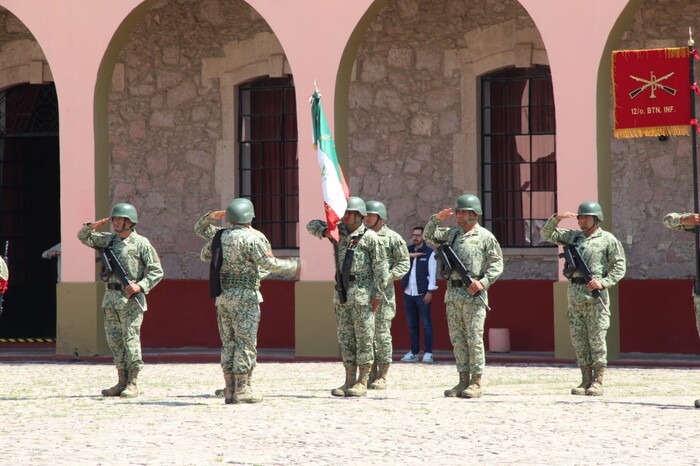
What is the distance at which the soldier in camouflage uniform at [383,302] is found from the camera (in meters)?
13.4

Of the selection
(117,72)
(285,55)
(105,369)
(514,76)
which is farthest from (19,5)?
(514,76)

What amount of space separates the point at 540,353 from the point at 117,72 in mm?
6602

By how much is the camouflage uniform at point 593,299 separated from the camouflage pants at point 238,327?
280cm

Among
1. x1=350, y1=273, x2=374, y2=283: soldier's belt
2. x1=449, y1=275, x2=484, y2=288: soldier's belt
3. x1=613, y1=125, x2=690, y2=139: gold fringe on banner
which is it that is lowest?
x1=449, y1=275, x2=484, y2=288: soldier's belt

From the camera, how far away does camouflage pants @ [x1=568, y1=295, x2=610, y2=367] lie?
42.2 feet

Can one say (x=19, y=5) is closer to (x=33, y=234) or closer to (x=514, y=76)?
(x=33, y=234)

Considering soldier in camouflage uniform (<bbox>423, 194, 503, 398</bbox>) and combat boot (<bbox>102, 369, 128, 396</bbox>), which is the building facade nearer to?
soldier in camouflage uniform (<bbox>423, 194, 503, 398</bbox>)

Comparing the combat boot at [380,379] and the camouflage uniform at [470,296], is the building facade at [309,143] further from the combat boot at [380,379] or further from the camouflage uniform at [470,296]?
the camouflage uniform at [470,296]

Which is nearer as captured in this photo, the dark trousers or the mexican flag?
the mexican flag

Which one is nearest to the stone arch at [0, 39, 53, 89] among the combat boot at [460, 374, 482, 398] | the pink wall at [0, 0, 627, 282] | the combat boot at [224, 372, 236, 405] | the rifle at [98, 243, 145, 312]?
the pink wall at [0, 0, 627, 282]

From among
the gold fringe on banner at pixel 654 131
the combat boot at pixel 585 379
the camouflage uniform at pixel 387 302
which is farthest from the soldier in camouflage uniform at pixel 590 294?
the gold fringe on banner at pixel 654 131

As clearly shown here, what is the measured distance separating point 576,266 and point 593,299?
321mm

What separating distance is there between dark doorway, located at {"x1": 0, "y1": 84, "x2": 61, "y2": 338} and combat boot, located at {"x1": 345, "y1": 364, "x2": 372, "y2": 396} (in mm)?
8662

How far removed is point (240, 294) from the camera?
12023 mm
